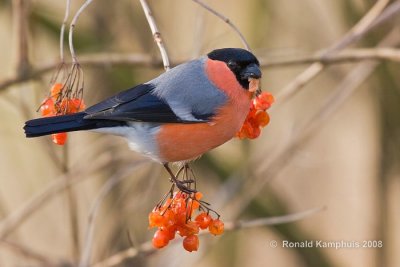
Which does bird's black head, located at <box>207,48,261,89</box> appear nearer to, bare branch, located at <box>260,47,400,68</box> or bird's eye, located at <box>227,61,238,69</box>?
bird's eye, located at <box>227,61,238,69</box>

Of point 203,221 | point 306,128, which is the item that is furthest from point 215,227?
point 306,128

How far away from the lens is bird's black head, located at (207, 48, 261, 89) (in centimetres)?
259

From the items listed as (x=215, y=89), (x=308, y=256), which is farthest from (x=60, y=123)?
(x=308, y=256)

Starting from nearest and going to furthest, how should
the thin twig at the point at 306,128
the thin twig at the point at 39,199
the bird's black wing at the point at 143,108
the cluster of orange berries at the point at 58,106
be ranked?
the cluster of orange berries at the point at 58,106, the bird's black wing at the point at 143,108, the thin twig at the point at 39,199, the thin twig at the point at 306,128

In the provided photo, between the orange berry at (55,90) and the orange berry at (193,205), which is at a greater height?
the orange berry at (55,90)

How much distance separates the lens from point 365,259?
532cm

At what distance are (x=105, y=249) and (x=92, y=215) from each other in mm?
1422

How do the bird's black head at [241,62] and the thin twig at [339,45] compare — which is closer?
the bird's black head at [241,62]

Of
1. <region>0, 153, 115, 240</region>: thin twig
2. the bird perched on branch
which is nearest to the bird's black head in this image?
the bird perched on branch

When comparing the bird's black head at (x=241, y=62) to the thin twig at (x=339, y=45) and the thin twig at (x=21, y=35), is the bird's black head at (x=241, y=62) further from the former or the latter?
the thin twig at (x=21, y=35)

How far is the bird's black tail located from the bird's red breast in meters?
0.31

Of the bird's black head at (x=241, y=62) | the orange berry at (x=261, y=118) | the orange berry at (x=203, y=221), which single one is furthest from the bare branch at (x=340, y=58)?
the orange berry at (x=203, y=221)

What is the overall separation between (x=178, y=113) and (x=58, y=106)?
0.43 metres

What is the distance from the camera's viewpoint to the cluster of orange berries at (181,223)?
2336mm
